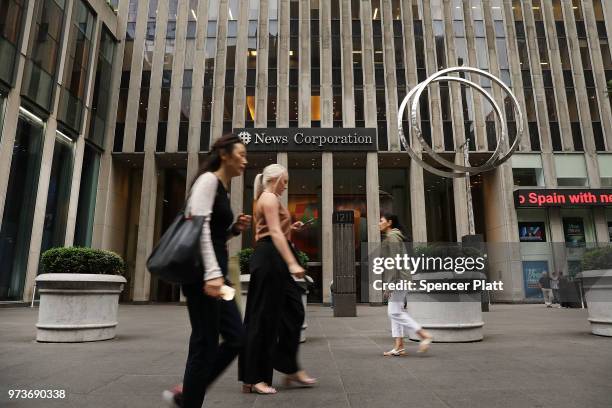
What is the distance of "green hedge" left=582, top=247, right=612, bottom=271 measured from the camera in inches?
312

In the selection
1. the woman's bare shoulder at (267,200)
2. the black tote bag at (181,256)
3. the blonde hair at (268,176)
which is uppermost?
the blonde hair at (268,176)

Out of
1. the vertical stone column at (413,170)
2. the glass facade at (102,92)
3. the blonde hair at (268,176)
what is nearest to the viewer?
the blonde hair at (268,176)

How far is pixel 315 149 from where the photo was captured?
88.2 ft

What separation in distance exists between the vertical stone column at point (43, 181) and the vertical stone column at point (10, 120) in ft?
6.71

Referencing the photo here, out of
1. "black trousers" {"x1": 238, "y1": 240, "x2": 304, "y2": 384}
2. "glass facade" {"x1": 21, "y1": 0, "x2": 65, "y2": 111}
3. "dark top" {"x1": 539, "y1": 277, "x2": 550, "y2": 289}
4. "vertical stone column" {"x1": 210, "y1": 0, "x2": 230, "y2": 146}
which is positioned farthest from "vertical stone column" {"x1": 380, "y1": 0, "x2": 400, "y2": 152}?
"black trousers" {"x1": 238, "y1": 240, "x2": 304, "y2": 384}

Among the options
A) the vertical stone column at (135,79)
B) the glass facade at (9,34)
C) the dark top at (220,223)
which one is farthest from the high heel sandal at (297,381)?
the vertical stone column at (135,79)

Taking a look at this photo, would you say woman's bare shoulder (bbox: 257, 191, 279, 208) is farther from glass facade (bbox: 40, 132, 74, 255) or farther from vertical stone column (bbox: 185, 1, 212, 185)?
vertical stone column (bbox: 185, 1, 212, 185)

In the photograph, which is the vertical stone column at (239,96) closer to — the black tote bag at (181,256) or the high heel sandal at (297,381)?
the high heel sandal at (297,381)

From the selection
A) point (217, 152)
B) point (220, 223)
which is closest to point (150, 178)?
point (217, 152)

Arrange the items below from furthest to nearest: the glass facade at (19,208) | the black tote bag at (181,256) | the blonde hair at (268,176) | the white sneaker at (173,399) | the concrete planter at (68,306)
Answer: the glass facade at (19,208), the concrete planter at (68,306), the blonde hair at (268,176), the white sneaker at (173,399), the black tote bag at (181,256)

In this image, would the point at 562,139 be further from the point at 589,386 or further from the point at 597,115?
the point at 589,386

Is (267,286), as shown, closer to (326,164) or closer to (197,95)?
(326,164)

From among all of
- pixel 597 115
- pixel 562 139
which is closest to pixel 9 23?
pixel 562 139

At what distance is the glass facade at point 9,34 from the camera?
1798cm
